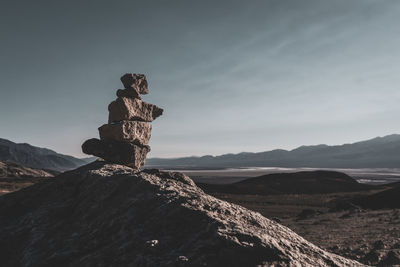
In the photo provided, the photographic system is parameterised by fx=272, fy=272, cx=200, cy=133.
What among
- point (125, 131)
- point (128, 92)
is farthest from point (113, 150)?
point (128, 92)

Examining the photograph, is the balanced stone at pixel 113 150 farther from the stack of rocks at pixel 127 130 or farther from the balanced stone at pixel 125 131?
the balanced stone at pixel 125 131

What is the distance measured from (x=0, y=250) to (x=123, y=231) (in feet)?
6.67

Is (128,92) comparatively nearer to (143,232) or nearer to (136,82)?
(136,82)

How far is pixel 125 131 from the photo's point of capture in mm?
8875

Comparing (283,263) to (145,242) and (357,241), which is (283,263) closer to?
(145,242)

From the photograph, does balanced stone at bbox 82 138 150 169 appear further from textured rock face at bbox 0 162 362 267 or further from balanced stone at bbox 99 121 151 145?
textured rock face at bbox 0 162 362 267

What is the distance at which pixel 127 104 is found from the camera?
895cm

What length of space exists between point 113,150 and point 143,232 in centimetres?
596

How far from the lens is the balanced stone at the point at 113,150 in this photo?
8.57 m

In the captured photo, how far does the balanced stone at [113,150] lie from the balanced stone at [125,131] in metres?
0.23

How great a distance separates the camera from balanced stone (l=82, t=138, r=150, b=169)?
28.1 ft

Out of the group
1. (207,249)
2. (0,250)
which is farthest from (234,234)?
(0,250)

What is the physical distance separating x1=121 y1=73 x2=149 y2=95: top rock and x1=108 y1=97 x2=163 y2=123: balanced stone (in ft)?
2.09

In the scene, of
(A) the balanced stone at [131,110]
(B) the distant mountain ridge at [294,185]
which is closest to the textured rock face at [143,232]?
(A) the balanced stone at [131,110]
